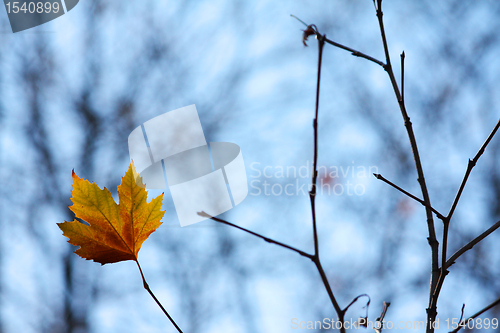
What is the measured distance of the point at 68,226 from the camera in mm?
319

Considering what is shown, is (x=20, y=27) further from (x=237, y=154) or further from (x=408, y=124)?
(x=408, y=124)

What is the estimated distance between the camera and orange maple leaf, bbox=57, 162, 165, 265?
317 mm

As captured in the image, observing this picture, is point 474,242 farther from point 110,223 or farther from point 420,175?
point 110,223

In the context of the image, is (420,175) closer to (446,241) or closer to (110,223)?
(446,241)

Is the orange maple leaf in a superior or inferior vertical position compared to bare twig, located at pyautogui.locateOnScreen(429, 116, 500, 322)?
superior

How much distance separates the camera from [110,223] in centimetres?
32

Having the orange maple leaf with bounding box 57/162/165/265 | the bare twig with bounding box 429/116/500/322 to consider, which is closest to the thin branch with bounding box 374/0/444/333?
the bare twig with bounding box 429/116/500/322

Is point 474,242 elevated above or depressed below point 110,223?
below

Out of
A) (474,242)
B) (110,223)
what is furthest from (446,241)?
(110,223)

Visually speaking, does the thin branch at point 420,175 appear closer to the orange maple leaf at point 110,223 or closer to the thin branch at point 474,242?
the thin branch at point 474,242

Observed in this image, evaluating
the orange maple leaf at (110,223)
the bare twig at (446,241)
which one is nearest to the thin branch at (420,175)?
the bare twig at (446,241)

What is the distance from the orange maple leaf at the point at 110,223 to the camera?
32 cm

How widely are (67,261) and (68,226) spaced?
3.11 meters

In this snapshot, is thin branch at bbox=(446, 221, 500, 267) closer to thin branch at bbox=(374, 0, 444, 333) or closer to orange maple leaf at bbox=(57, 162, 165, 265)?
thin branch at bbox=(374, 0, 444, 333)
